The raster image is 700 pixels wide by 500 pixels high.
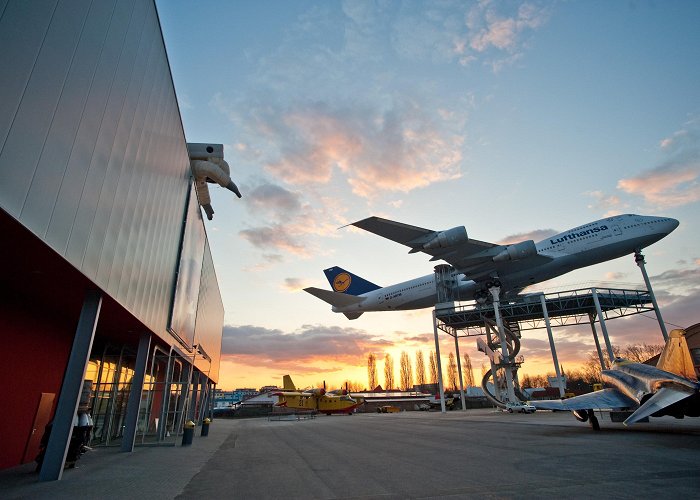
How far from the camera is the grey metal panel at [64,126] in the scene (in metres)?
5.72

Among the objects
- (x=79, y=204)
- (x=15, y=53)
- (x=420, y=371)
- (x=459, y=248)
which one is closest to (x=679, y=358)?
(x=79, y=204)

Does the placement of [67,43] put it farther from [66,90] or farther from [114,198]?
[114,198]

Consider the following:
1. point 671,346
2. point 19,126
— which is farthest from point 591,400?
point 19,126

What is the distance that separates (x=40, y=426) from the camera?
1091 centimetres

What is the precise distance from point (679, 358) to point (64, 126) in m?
17.9

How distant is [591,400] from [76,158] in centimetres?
1697

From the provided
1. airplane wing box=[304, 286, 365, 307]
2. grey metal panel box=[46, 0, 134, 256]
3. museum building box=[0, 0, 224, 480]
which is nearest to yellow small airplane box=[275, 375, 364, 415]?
airplane wing box=[304, 286, 365, 307]

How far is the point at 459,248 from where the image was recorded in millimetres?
31438

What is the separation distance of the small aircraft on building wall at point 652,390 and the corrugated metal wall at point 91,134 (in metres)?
14.0

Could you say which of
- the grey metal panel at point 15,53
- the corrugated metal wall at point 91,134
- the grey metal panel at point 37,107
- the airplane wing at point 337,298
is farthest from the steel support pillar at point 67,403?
the airplane wing at point 337,298

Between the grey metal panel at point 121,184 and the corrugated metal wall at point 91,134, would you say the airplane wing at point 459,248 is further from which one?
the grey metal panel at point 121,184

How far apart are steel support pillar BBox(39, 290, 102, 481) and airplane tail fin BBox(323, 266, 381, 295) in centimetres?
4326

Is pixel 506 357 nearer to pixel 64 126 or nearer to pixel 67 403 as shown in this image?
pixel 67 403

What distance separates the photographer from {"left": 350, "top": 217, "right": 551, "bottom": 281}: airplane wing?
1067 inches
